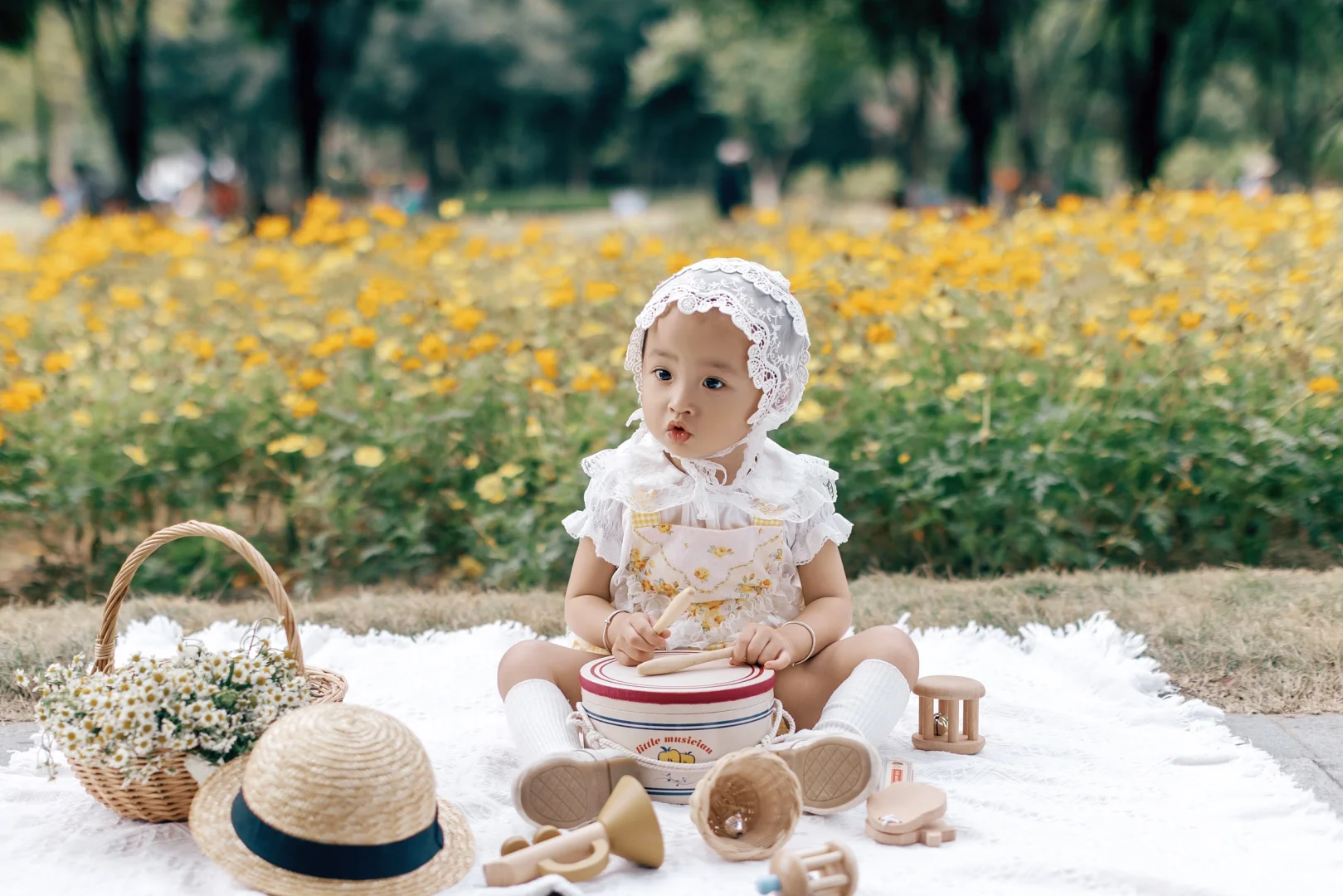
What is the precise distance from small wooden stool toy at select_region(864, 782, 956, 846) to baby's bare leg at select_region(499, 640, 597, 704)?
629 mm

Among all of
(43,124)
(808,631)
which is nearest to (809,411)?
(808,631)

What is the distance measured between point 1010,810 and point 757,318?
0.99m

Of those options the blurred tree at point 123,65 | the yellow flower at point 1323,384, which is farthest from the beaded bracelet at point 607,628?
the blurred tree at point 123,65

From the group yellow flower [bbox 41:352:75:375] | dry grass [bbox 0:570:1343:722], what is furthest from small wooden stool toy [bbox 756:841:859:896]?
yellow flower [bbox 41:352:75:375]

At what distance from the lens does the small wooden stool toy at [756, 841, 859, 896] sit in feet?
6.09

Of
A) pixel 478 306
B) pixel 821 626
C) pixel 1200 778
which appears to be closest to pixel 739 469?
pixel 821 626

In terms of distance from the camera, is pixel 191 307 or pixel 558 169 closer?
pixel 191 307

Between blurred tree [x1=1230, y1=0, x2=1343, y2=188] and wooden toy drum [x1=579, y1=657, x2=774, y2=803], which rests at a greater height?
blurred tree [x1=1230, y1=0, x2=1343, y2=188]

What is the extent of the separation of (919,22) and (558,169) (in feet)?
109

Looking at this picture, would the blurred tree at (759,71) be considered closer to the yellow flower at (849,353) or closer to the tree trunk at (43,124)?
the yellow flower at (849,353)

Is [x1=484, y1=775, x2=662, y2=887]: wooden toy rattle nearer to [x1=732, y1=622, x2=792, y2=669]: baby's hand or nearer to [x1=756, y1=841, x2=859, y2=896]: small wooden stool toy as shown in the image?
[x1=756, y1=841, x2=859, y2=896]: small wooden stool toy

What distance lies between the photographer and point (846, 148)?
143 feet

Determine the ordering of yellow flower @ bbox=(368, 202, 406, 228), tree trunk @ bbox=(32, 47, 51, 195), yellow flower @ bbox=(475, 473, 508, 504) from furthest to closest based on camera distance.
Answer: tree trunk @ bbox=(32, 47, 51, 195)
yellow flower @ bbox=(368, 202, 406, 228)
yellow flower @ bbox=(475, 473, 508, 504)

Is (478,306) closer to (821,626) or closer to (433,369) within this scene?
(433,369)
